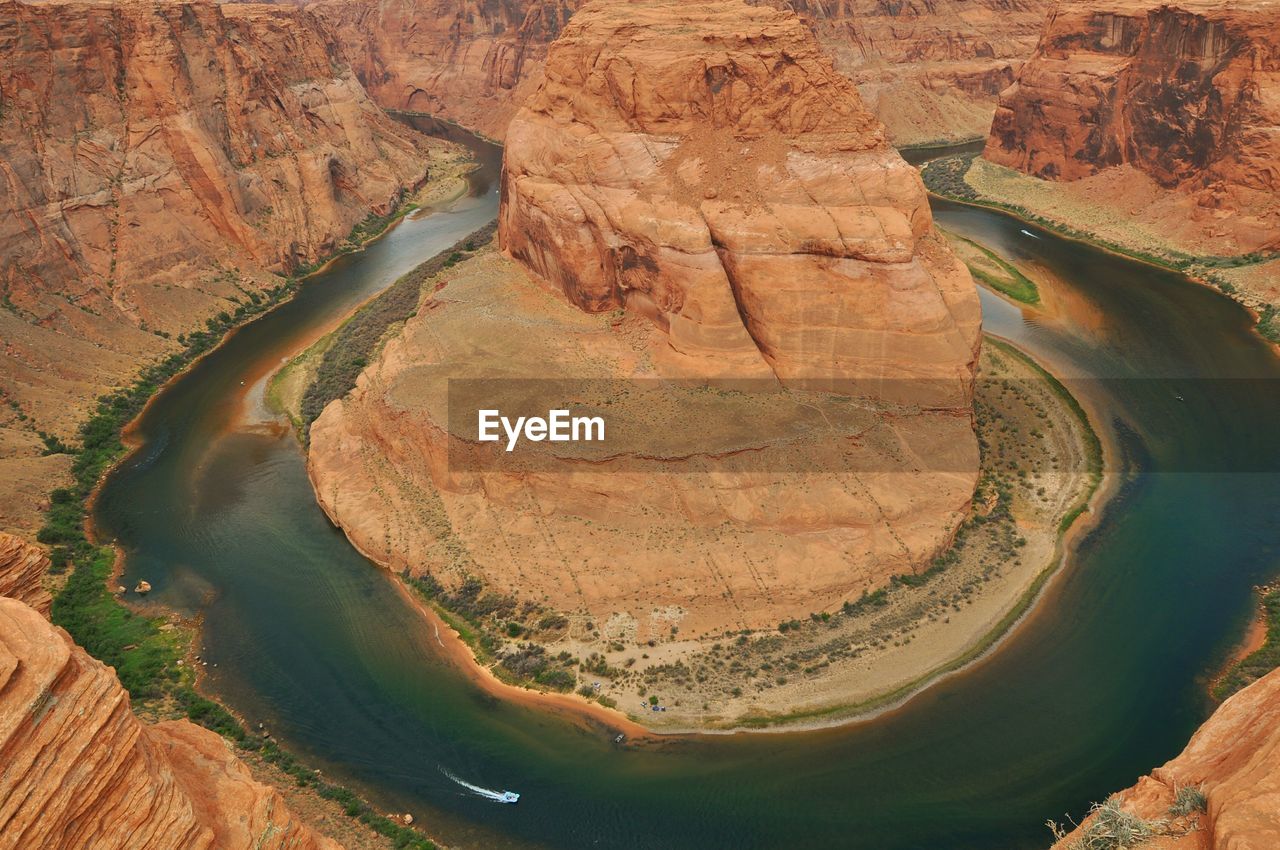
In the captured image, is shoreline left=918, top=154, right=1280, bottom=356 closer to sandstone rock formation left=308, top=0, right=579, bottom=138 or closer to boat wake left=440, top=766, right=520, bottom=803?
boat wake left=440, top=766, right=520, bottom=803

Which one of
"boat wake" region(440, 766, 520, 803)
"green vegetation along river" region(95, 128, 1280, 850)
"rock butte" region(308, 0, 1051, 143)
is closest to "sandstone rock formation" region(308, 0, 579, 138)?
"rock butte" region(308, 0, 1051, 143)

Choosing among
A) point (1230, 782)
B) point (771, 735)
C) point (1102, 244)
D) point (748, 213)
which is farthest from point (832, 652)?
point (1102, 244)

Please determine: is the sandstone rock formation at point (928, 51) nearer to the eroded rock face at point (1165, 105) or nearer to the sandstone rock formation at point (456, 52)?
the eroded rock face at point (1165, 105)

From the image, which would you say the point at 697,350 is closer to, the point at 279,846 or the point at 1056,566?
the point at 1056,566

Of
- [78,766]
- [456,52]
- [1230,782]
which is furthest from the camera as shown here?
[456,52]

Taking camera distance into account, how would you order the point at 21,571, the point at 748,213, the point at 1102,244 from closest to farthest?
1. the point at 21,571
2. the point at 748,213
3. the point at 1102,244

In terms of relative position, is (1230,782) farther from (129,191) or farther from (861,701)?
(129,191)
